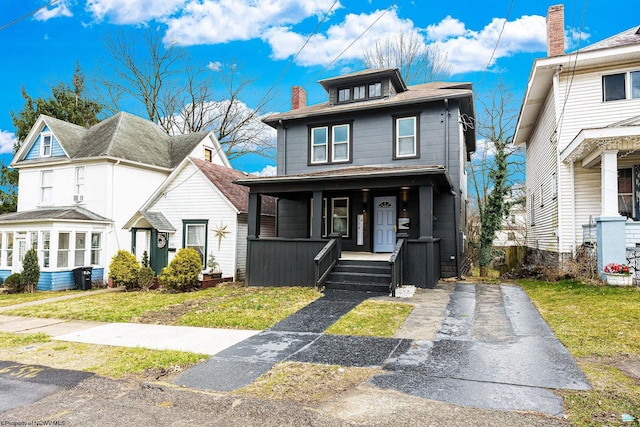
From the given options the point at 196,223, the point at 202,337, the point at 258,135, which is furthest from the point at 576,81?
the point at 258,135

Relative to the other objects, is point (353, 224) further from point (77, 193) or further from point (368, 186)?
point (77, 193)

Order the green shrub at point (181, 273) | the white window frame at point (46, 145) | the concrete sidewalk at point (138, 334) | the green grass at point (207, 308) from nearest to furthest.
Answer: the concrete sidewalk at point (138, 334) → the green grass at point (207, 308) → the green shrub at point (181, 273) → the white window frame at point (46, 145)

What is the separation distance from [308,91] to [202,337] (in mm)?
15772

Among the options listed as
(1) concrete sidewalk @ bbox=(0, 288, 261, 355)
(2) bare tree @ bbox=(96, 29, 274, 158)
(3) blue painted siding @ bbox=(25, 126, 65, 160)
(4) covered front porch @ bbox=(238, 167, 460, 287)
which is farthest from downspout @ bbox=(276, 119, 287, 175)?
(2) bare tree @ bbox=(96, 29, 274, 158)

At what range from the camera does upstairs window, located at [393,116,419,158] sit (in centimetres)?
1465

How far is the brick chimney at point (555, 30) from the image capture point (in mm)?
13508

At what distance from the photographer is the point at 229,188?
55.7ft

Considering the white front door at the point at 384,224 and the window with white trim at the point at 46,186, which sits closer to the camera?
the white front door at the point at 384,224

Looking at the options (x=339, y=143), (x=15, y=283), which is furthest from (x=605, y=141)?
(x=15, y=283)

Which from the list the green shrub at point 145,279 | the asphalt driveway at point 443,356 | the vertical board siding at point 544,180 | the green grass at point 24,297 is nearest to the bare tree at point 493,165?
the vertical board siding at point 544,180

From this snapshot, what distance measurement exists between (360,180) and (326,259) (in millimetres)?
2603

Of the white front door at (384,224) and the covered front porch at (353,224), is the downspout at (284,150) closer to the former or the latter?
the covered front porch at (353,224)

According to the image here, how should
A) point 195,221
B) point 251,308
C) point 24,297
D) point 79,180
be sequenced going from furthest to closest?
1. point 79,180
2. point 195,221
3. point 24,297
4. point 251,308

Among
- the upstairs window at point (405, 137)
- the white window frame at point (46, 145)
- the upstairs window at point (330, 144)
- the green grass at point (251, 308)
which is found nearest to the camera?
the green grass at point (251, 308)
